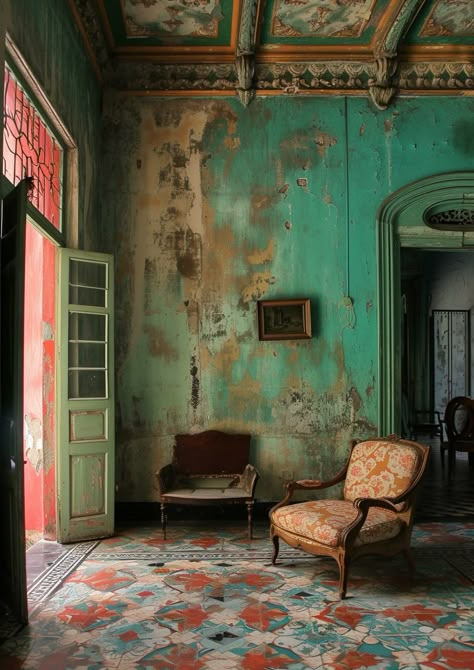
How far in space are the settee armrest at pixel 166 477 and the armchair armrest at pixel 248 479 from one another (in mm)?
669

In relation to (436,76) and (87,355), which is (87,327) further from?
(436,76)

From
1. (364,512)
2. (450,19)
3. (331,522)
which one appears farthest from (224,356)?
(450,19)

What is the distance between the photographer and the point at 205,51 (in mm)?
6461

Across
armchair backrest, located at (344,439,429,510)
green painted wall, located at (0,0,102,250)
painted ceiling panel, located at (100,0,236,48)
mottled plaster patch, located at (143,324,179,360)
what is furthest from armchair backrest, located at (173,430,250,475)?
painted ceiling panel, located at (100,0,236,48)

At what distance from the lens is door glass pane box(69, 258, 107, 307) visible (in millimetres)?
5551

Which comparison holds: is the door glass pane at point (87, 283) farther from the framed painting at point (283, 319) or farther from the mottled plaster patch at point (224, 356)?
the framed painting at point (283, 319)

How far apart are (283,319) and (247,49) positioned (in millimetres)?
2834

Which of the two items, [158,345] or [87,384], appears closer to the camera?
[87,384]

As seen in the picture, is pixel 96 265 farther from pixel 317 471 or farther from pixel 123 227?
pixel 317 471

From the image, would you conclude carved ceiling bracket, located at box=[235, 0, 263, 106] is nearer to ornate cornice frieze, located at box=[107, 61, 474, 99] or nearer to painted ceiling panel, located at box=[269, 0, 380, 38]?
ornate cornice frieze, located at box=[107, 61, 474, 99]

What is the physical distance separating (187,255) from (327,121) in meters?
2.14

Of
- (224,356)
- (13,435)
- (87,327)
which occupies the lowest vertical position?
(13,435)

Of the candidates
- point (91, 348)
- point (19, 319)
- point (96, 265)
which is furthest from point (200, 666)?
point (96, 265)

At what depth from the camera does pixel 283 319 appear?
6469mm
